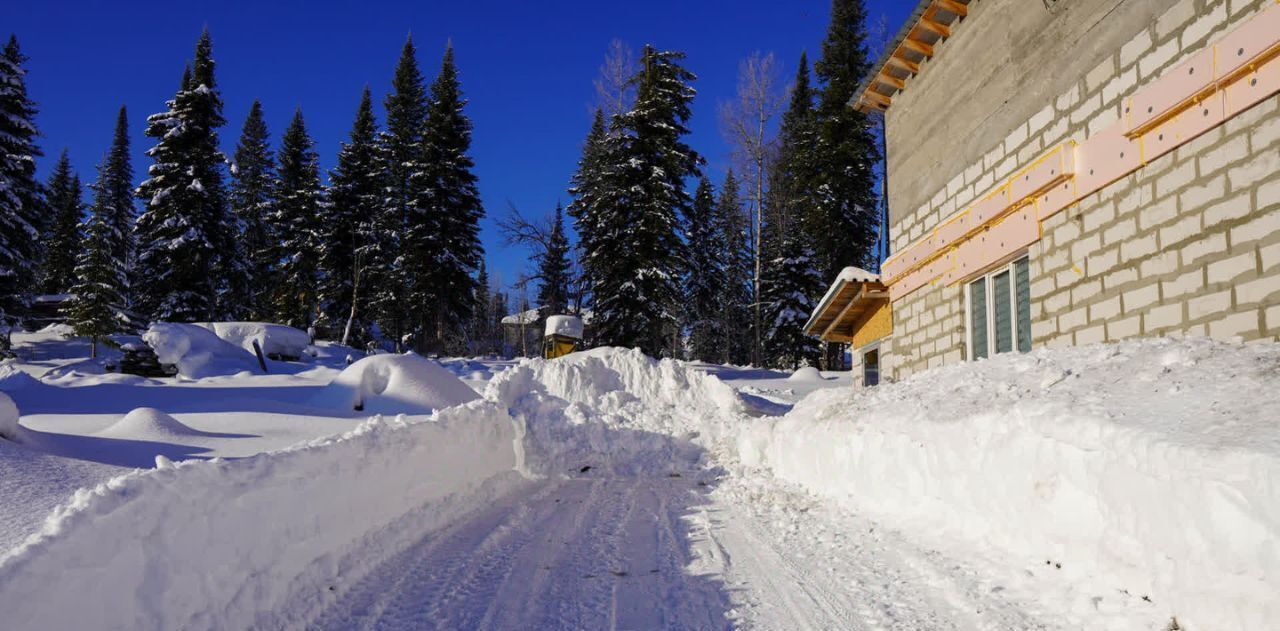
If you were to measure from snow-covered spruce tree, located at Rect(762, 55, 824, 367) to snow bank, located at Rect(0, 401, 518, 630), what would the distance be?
2763 cm

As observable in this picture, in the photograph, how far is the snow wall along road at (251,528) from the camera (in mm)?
2592

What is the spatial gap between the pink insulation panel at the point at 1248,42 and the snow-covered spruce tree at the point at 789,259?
26236 millimetres

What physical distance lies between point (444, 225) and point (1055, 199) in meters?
27.4

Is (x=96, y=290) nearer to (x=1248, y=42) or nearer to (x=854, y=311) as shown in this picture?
(x=854, y=311)

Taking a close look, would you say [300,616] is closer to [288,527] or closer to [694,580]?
[288,527]

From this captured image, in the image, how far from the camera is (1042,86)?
24.6ft

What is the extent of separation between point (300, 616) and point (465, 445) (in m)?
4.14

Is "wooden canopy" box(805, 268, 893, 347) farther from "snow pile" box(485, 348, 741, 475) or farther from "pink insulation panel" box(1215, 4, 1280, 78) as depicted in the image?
"pink insulation panel" box(1215, 4, 1280, 78)

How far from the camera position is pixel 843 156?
29.2m

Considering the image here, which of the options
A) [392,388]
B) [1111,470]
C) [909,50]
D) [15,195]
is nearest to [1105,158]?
[1111,470]

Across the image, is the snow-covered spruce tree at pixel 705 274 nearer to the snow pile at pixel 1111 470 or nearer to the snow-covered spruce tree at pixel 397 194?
the snow-covered spruce tree at pixel 397 194

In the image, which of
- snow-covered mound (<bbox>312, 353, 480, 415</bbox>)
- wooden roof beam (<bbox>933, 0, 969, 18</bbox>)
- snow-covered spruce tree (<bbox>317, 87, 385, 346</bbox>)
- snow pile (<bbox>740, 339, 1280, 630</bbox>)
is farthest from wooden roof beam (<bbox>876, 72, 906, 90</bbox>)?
snow-covered spruce tree (<bbox>317, 87, 385, 346</bbox>)

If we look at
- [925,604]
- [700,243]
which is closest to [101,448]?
[925,604]

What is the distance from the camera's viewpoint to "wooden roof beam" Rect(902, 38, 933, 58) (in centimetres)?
1041
